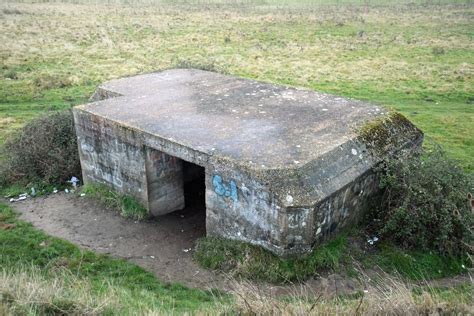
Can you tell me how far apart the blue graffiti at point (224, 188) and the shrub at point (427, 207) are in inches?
105

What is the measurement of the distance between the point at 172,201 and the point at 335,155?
3.53 m

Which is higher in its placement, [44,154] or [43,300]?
[43,300]

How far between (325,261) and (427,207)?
6.50 feet

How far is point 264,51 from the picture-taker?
84.6 feet

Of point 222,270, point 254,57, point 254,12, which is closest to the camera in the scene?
point 222,270

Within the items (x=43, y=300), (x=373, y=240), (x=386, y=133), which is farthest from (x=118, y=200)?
(x=386, y=133)

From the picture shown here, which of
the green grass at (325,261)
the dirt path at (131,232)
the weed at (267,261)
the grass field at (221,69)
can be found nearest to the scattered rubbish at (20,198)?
the dirt path at (131,232)

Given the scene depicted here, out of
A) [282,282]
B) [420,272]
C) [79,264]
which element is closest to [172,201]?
[79,264]

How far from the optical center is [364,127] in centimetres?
859

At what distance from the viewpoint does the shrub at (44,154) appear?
1056 centimetres

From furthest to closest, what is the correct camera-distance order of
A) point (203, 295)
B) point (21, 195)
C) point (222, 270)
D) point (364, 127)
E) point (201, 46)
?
point (201, 46)
point (21, 195)
point (364, 127)
point (222, 270)
point (203, 295)

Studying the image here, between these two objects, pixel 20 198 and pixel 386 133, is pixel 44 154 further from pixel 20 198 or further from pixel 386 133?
pixel 386 133

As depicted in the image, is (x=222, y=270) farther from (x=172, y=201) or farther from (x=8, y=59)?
(x=8, y=59)

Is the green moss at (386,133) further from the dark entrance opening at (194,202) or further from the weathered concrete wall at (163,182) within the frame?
the weathered concrete wall at (163,182)
